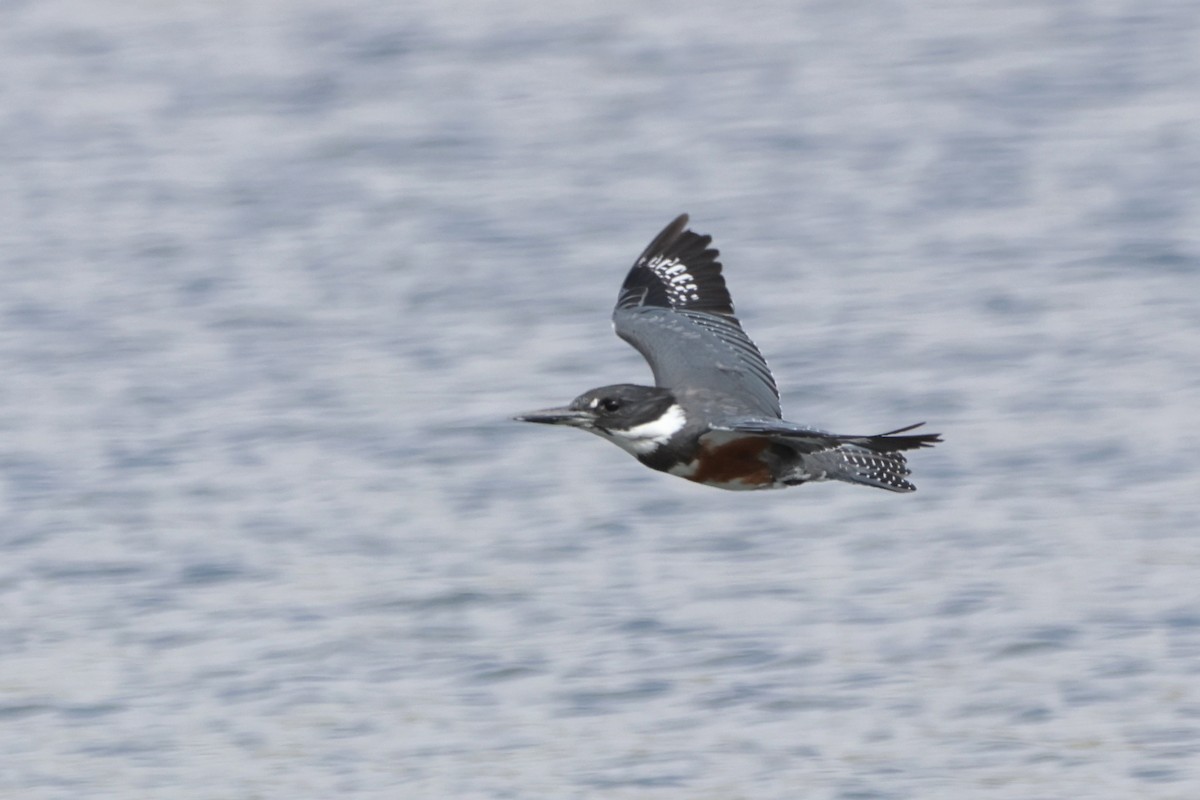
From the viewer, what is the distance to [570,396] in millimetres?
11242

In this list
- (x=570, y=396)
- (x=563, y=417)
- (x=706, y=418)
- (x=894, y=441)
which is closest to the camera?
(x=894, y=441)

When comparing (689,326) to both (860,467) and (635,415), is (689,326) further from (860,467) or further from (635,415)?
(860,467)

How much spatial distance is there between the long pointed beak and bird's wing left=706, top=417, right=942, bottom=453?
0.50m

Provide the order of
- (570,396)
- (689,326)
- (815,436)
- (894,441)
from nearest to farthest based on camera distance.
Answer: (894,441)
(815,436)
(689,326)
(570,396)

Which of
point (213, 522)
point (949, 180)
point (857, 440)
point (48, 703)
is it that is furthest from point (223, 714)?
point (949, 180)

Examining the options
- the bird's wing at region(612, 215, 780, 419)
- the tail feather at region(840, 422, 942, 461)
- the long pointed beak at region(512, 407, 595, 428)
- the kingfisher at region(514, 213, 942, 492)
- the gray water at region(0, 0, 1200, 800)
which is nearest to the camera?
the tail feather at region(840, 422, 942, 461)

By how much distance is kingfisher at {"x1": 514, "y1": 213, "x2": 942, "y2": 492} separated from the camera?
7113mm

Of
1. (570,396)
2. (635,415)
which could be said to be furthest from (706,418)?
(570,396)

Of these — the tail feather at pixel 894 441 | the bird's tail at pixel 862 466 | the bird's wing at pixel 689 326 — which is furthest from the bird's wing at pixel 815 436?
the bird's wing at pixel 689 326

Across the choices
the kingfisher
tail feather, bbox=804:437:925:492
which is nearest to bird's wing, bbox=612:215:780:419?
the kingfisher

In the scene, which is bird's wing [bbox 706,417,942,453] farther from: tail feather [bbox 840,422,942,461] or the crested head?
the crested head

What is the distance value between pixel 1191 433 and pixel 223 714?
184 inches

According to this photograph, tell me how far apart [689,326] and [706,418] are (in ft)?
2.78

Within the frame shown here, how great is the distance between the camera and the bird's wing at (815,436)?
5.93m
